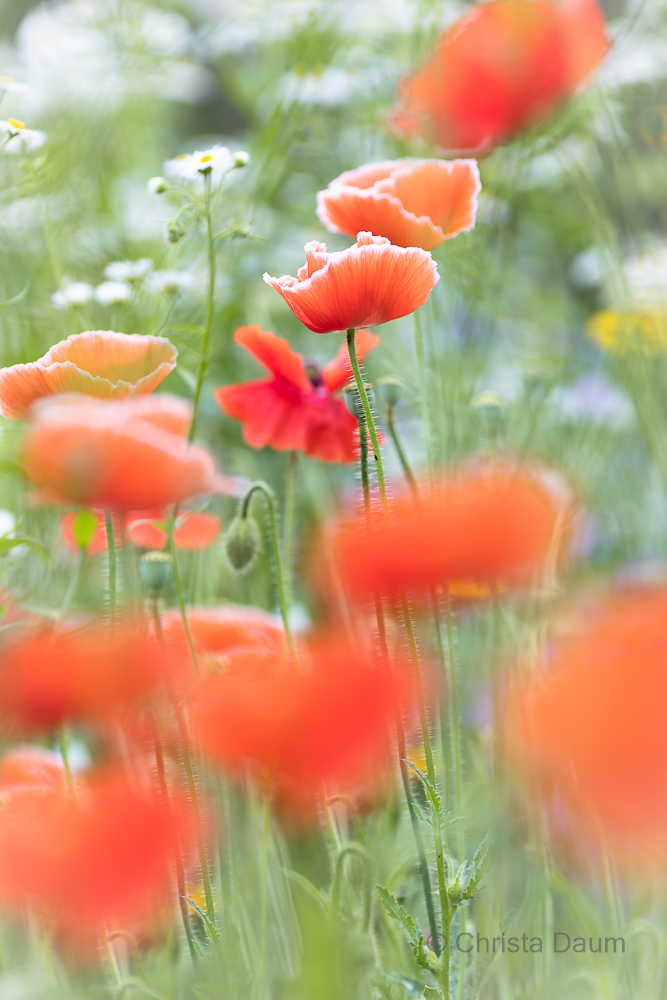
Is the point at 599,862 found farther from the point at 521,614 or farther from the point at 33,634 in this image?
the point at 33,634

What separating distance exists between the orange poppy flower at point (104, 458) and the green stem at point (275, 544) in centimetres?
14

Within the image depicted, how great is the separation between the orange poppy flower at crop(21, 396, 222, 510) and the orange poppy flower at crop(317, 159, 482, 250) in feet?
0.77

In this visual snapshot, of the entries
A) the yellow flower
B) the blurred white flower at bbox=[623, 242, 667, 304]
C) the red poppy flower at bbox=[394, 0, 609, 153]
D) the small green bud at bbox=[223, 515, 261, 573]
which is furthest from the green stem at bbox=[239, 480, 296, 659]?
the blurred white flower at bbox=[623, 242, 667, 304]

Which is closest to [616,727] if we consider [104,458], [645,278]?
[104,458]

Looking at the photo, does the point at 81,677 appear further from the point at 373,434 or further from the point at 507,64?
the point at 507,64

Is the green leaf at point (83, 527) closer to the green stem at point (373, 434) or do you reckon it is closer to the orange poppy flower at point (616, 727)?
the green stem at point (373, 434)

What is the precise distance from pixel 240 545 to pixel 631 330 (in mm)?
534

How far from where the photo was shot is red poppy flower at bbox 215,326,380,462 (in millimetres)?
596

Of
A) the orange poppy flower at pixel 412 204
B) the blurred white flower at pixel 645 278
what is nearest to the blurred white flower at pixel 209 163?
the orange poppy flower at pixel 412 204

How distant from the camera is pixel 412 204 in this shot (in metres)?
0.55

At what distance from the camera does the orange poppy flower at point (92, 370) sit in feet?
1.43

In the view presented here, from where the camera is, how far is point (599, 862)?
0.58 m

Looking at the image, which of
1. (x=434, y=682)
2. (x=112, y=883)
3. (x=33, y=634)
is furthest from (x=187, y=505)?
(x=112, y=883)

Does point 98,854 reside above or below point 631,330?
below
